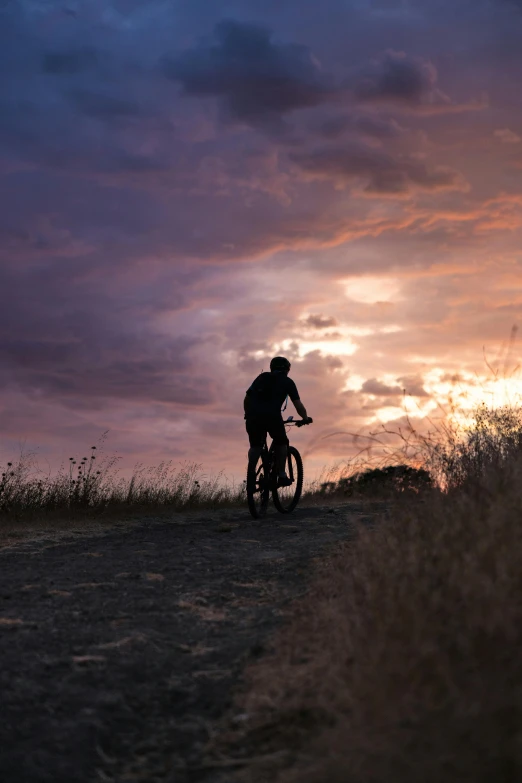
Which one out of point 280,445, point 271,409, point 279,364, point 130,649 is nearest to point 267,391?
point 271,409

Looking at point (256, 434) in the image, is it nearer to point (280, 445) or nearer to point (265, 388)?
point (280, 445)

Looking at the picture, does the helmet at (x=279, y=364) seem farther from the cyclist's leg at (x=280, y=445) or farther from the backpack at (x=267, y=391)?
the cyclist's leg at (x=280, y=445)

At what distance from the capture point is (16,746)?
4227 mm

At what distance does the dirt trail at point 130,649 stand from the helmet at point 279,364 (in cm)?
359

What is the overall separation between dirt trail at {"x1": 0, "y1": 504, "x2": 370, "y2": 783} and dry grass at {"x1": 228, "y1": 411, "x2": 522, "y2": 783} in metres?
0.35

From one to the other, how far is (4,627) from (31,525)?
594 cm

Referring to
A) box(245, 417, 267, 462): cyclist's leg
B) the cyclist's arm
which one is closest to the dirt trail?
box(245, 417, 267, 462): cyclist's leg

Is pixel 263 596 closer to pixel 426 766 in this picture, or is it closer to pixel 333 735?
pixel 333 735

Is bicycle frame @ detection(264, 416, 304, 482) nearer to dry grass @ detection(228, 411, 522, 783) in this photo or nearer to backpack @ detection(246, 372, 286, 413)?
backpack @ detection(246, 372, 286, 413)

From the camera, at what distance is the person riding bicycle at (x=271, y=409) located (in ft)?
36.7

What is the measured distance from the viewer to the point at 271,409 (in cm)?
1118

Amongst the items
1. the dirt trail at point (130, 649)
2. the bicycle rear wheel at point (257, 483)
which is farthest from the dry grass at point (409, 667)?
the bicycle rear wheel at point (257, 483)

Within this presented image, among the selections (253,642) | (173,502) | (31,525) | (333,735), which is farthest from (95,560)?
(173,502)

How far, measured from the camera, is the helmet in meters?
11.4
